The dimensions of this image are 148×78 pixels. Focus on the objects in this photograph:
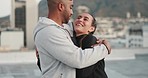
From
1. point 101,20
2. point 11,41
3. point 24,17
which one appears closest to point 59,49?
point 11,41

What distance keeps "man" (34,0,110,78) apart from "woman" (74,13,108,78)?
0.03m

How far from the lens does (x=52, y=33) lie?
0.97 m

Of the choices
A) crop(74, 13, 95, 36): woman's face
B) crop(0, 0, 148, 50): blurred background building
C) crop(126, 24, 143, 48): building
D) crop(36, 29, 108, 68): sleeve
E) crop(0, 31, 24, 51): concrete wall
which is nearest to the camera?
crop(36, 29, 108, 68): sleeve

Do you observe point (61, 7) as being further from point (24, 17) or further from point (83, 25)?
point (24, 17)

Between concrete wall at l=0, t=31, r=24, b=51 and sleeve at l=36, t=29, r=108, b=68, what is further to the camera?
concrete wall at l=0, t=31, r=24, b=51

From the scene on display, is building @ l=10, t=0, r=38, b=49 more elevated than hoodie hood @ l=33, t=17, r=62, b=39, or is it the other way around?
hoodie hood @ l=33, t=17, r=62, b=39

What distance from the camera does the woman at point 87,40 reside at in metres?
0.99

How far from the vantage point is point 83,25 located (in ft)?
3.50

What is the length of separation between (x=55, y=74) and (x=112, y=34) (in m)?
A: 10.5

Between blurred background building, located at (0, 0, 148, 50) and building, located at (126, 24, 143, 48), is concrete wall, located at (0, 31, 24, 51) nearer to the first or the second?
blurred background building, located at (0, 0, 148, 50)

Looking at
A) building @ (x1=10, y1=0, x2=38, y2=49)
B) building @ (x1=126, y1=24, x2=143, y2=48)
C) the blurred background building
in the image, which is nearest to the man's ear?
the blurred background building

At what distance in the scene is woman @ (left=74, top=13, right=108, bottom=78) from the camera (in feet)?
3.26

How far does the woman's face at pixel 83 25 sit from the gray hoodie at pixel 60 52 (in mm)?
62

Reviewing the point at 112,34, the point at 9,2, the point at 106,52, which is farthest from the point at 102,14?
the point at 106,52
